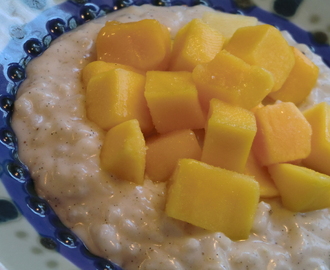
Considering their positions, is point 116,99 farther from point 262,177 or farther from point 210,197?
point 262,177

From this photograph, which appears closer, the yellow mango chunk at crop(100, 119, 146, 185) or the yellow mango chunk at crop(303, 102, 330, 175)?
the yellow mango chunk at crop(100, 119, 146, 185)

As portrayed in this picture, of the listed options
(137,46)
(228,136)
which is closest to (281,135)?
(228,136)

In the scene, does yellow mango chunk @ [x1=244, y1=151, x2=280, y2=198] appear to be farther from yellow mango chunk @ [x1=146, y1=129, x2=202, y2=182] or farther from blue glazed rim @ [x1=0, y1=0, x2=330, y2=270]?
blue glazed rim @ [x1=0, y1=0, x2=330, y2=270]

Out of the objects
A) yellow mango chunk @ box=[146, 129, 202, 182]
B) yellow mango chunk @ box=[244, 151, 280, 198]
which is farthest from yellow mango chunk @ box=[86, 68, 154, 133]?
yellow mango chunk @ box=[244, 151, 280, 198]

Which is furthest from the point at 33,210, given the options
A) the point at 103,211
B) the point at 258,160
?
the point at 258,160

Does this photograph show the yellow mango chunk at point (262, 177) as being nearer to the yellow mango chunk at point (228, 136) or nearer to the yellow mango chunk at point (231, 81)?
the yellow mango chunk at point (228, 136)

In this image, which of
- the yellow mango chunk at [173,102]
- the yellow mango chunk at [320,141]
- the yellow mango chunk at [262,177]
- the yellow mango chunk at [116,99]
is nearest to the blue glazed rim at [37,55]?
the yellow mango chunk at [116,99]

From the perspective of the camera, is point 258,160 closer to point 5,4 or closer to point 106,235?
point 106,235
